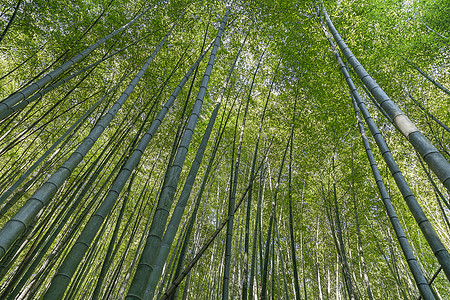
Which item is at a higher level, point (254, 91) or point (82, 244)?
point (254, 91)

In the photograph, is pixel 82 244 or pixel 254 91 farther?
pixel 254 91

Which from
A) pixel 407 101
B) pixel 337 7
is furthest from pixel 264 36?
pixel 407 101

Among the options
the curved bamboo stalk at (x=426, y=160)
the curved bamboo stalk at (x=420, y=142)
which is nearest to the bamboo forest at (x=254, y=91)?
the curved bamboo stalk at (x=426, y=160)

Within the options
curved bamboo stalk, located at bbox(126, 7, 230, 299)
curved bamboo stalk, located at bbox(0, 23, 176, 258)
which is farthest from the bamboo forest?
curved bamboo stalk, located at bbox(126, 7, 230, 299)

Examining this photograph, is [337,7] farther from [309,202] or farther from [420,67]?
[309,202]

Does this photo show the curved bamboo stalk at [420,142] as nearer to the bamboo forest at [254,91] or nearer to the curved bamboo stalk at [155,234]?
the curved bamboo stalk at [155,234]

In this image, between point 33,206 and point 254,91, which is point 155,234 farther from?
point 254,91

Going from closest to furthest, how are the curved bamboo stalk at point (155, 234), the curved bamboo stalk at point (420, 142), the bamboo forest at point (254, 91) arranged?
the curved bamboo stalk at point (155, 234) → the curved bamboo stalk at point (420, 142) → the bamboo forest at point (254, 91)

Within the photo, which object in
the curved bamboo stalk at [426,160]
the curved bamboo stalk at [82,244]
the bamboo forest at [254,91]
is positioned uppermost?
the bamboo forest at [254,91]

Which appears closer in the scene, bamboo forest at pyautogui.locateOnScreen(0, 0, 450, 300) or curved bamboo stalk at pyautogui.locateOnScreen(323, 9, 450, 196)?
curved bamboo stalk at pyautogui.locateOnScreen(323, 9, 450, 196)

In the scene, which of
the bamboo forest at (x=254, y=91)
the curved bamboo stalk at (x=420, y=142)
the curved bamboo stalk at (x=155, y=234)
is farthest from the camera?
the bamboo forest at (x=254, y=91)

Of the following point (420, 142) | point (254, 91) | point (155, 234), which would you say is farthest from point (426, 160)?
point (254, 91)

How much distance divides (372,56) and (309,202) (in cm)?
368

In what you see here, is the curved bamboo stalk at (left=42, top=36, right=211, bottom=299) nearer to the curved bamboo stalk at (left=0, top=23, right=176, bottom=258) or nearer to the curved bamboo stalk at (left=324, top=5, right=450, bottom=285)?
the curved bamboo stalk at (left=0, top=23, right=176, bottom=258)
